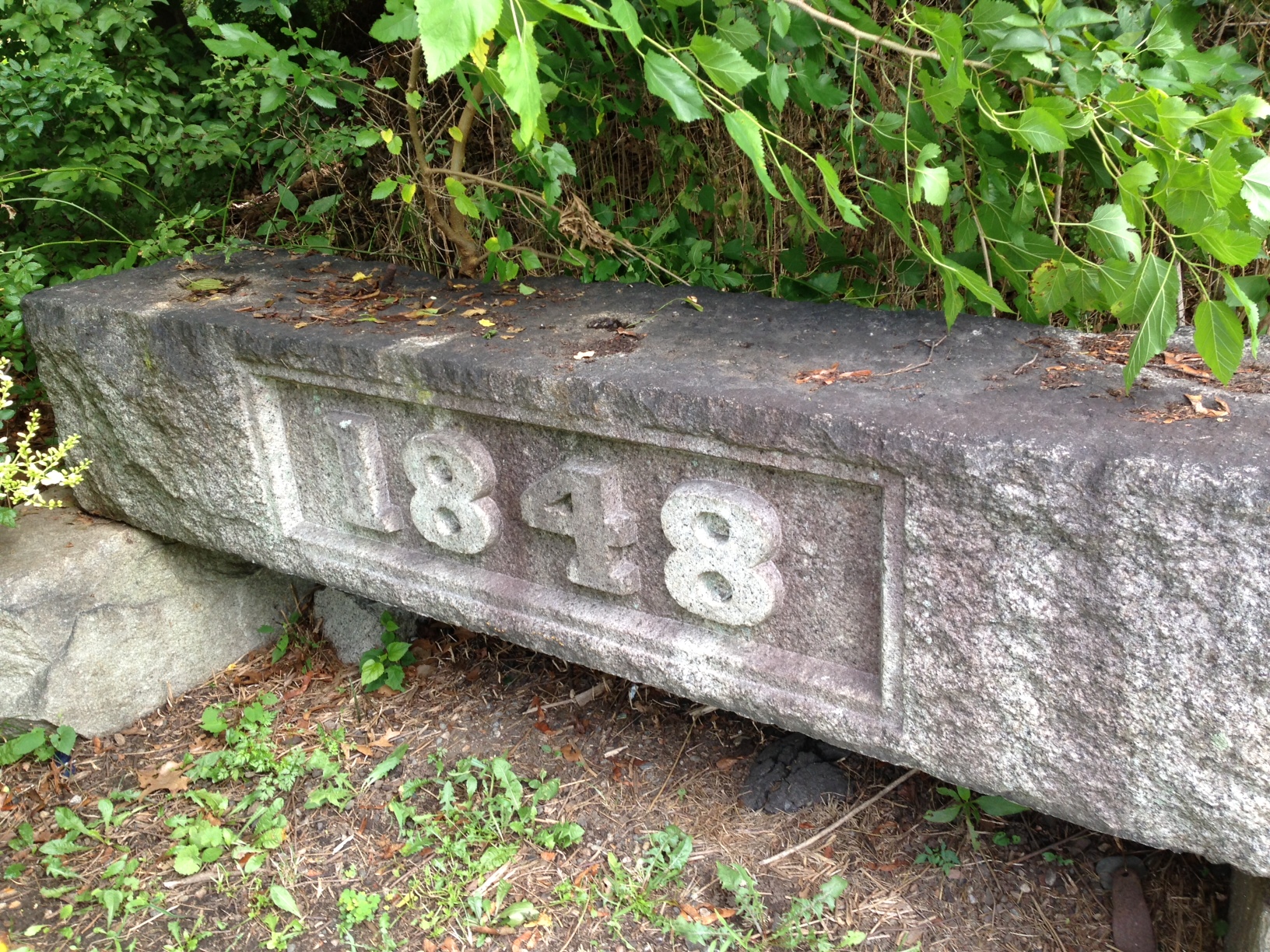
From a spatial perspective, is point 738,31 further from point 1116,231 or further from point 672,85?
point 1116,231

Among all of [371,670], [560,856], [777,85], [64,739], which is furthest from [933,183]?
[64,739]

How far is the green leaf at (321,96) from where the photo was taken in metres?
2.36

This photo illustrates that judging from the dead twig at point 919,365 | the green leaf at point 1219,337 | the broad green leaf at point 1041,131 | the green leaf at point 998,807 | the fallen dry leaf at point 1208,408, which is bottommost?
the green leaf at point 998,807

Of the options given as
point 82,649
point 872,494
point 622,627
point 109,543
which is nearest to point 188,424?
point 109,543

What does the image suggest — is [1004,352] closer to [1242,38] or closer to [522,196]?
[1242,38]

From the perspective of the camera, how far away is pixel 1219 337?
1.42 meters

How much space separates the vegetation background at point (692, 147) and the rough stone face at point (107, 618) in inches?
24.1

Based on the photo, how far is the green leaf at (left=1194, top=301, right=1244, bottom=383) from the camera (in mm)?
1405

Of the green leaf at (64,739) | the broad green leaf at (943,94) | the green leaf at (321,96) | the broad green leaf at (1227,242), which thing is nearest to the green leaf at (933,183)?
the broad green leaf at (943,94)

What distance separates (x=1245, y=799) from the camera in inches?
54.1

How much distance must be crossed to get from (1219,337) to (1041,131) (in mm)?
366

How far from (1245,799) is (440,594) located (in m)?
1.41

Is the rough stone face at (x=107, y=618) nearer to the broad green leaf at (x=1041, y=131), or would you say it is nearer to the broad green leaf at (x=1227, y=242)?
the broad green leaf at (x=1041, y=131)

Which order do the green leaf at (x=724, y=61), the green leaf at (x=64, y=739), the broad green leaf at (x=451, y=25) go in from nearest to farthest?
the broad green leaf at (x=451, y=25)
the green leaf at (x=724, y=61)
the green leaf at (x=64, y=739)
